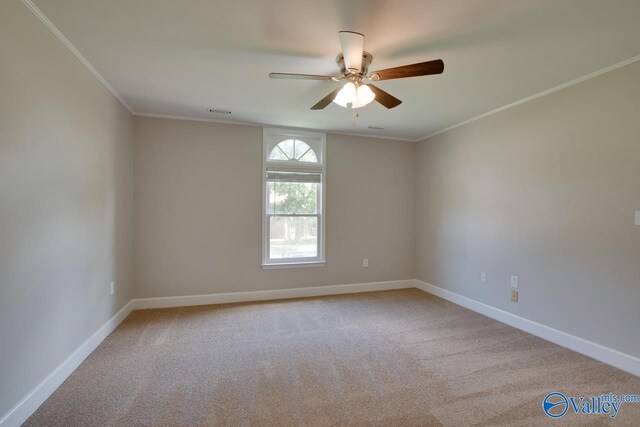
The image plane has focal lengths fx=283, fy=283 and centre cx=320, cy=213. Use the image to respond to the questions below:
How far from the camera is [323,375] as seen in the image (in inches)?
86.4

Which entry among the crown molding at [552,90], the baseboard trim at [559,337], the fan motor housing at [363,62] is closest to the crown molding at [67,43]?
the fan motor housing at [363,62]

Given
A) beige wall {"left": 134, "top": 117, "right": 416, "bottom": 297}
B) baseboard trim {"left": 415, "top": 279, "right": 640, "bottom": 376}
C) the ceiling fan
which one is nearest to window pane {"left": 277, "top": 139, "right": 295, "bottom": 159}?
beige wall {"left": 134, "top": 117, "right": 416, "bottom": 297}

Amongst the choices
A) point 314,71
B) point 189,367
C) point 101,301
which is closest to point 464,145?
point 314,71

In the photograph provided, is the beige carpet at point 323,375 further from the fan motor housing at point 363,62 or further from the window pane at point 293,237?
the fan motor housing at point 363,62

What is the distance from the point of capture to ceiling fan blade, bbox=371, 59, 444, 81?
1746mm

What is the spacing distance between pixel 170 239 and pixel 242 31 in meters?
2.78

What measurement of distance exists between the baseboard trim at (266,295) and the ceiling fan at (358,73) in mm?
2779

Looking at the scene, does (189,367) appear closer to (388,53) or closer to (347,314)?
Result: (347,314)

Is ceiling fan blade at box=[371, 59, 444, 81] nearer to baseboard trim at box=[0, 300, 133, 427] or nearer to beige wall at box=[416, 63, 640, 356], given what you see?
beige wall at box=[416, 63, 640, 356]

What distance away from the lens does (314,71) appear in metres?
2.44

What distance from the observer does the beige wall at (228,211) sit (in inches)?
144

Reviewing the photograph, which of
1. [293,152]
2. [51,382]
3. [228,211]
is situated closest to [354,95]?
[293,152]

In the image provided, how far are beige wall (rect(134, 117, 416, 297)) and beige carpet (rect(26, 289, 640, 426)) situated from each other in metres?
0.69

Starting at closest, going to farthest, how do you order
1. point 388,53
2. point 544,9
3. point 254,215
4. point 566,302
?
1. point 544,9
2. point 388,53
3. point 566,302
4. point 254,215
